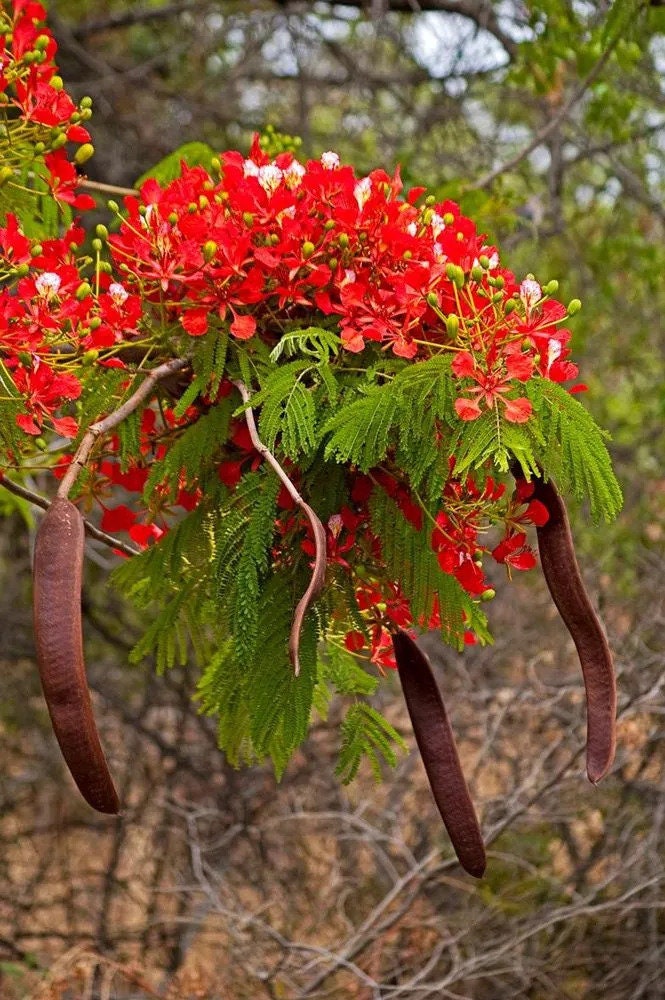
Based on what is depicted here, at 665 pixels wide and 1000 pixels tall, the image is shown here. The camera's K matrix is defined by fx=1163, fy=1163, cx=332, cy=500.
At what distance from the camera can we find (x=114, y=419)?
1.23 m

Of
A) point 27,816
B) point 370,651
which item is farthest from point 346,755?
point 27,816

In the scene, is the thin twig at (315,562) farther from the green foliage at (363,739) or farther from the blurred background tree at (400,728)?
the blurred background tree at (400,728)

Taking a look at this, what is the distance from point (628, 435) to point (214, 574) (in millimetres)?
5487

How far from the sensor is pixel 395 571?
1.37 m

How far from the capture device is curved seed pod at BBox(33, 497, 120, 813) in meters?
1.02

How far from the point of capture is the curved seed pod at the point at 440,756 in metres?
1.34

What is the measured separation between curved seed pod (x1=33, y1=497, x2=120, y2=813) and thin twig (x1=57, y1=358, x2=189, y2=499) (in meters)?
0.06

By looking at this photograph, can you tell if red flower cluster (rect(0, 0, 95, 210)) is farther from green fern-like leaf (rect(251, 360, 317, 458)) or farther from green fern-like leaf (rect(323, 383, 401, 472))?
green fern-like leaf (rect(323, 383, 401, 472))

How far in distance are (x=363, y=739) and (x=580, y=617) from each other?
372mm

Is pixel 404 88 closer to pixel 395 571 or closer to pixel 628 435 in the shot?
pixel 628 435

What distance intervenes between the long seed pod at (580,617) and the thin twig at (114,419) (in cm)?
45

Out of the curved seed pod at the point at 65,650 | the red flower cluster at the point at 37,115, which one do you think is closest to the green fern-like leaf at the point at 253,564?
the curved seed pod at the point at 65,650

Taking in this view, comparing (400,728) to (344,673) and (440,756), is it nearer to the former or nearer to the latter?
(344,673)

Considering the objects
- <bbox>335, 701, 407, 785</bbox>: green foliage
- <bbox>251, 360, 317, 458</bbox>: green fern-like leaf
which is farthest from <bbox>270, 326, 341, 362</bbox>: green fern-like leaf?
<bbox>335, 701, 407, 785</bbox>: green foliage
